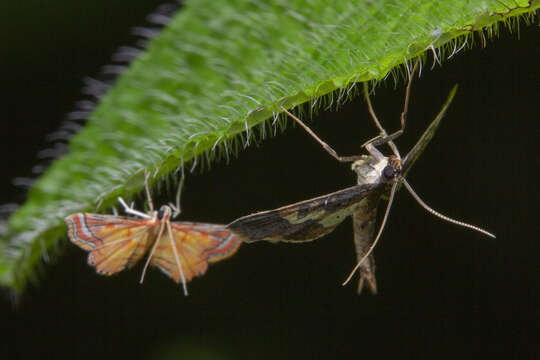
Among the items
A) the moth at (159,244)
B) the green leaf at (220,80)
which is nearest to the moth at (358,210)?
the green leaf at (220,80)

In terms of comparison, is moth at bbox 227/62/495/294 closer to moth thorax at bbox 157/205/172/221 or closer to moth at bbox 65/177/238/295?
moth at bbox 65/177/238/295

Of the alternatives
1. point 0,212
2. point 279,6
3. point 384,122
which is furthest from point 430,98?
point 0,212

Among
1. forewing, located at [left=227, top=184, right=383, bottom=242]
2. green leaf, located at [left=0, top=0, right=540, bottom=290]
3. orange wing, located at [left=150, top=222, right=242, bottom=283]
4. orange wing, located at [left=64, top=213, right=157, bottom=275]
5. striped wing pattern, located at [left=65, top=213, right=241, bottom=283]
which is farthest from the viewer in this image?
orange wing, located at [left=150, top=222, right=242, bottom=283]

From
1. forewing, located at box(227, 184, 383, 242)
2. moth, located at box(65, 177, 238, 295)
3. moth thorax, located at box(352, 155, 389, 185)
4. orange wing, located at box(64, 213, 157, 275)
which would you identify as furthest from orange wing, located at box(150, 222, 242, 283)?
moth thorax, located at box(352, 155, 389, 185)

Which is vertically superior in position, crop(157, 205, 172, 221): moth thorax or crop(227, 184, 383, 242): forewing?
crop(157, 205, 172, 221): moth thorax

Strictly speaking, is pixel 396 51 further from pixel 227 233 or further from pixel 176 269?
pixel 176 269

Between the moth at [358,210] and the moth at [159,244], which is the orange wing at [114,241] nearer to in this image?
the moth at [159,244]

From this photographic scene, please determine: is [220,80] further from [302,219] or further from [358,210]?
[358,210]
